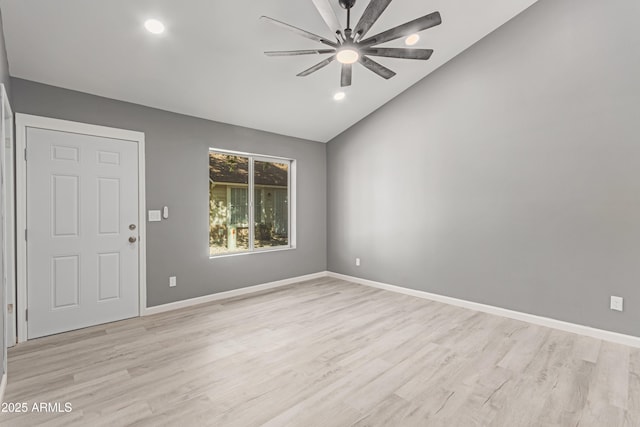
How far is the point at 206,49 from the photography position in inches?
120

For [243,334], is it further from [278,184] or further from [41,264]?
[278,184]

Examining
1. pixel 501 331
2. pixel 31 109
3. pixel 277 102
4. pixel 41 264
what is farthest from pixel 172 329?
pixel 501 331

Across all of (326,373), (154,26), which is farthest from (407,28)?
(326,373)

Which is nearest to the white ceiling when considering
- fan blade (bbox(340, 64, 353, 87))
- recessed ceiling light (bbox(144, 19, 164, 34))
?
recessed ceiling light (bbox(144, 19, 164, 34))

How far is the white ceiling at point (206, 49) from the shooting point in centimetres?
254

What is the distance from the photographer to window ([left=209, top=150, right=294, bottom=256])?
14.8ft

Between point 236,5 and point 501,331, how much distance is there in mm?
4126

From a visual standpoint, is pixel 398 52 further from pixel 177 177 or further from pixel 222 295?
pixel 222 295

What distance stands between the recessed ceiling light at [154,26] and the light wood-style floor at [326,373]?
2.92 meters

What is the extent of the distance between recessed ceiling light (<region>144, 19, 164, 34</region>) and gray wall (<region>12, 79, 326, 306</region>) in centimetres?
121

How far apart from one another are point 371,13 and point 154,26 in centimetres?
193

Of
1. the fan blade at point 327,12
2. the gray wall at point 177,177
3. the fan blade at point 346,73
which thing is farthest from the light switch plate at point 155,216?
the fan blade at point 327,12

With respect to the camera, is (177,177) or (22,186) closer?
(22,186)

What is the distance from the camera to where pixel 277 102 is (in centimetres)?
418
